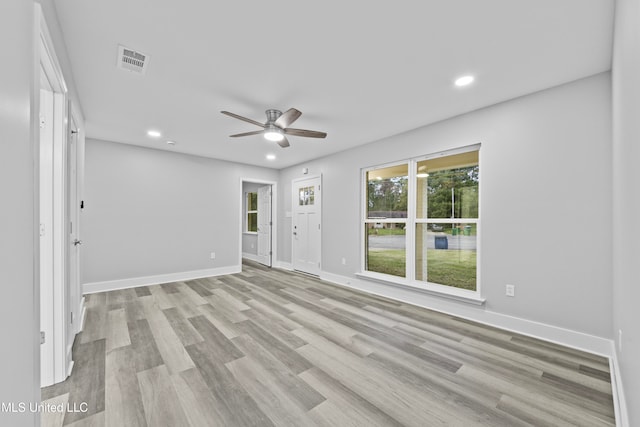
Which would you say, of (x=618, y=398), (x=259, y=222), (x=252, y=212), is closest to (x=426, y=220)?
(x=618, y=398)

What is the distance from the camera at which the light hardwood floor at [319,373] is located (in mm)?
1580

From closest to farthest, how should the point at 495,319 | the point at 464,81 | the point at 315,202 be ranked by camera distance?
the point at 464,81 < the point at 495,319 < the point at 315,202

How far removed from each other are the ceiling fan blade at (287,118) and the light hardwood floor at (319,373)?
2247 millimetres

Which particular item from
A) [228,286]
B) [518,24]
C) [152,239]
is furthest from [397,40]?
[152,239]

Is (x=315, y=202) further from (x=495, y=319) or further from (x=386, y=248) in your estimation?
(x=495, y=319)

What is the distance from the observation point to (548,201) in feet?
8.36

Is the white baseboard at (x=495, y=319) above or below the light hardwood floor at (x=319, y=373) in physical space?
above

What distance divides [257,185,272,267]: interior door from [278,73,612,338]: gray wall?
4.40m

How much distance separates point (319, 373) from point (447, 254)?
7.77 feet

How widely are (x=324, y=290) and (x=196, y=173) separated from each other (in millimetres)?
3407

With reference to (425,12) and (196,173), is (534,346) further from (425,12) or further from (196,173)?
(196,173)

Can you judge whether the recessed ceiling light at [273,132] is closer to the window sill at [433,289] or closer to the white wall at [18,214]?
the white wall at [18,214]

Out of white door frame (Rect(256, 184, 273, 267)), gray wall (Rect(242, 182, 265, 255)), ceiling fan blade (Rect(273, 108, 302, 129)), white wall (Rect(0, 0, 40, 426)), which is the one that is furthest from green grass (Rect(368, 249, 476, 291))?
gray wall (Rect(242, 182, 265, 255))

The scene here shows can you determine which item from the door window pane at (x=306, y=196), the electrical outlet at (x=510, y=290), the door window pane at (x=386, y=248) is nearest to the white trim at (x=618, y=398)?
the electrical outlet at (x=510, y=290)
